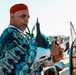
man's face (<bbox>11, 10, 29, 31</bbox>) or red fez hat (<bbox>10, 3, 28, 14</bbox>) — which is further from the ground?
red fez hat (<bbox>10, 3, 28, 14</bbox>)

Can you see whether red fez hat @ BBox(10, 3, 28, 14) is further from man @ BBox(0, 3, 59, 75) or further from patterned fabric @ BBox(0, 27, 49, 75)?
patterned fabric @ BBox(0, 27, 49, 75)

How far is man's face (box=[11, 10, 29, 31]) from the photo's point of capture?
3102mm

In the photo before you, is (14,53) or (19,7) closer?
(14,53)

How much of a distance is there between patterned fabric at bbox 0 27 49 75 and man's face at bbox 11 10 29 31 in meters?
0.10

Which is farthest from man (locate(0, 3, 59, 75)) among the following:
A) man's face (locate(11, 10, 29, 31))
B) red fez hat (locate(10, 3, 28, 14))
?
red fez hat (locate(10, 3, 28, 14))

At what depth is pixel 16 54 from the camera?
9.95 feet

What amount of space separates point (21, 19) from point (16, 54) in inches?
14.4

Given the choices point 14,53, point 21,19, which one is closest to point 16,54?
point 14,53

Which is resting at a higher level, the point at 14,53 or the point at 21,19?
the point at 21,19

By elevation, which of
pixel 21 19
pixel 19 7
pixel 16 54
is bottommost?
pixel 16 54

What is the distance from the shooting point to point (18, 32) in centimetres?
308

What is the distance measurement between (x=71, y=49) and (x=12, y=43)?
→ 202 cm

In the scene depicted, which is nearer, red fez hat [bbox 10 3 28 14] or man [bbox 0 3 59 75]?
man [bbox 0 3 59 75]

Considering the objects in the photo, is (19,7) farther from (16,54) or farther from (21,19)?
(16,54)
